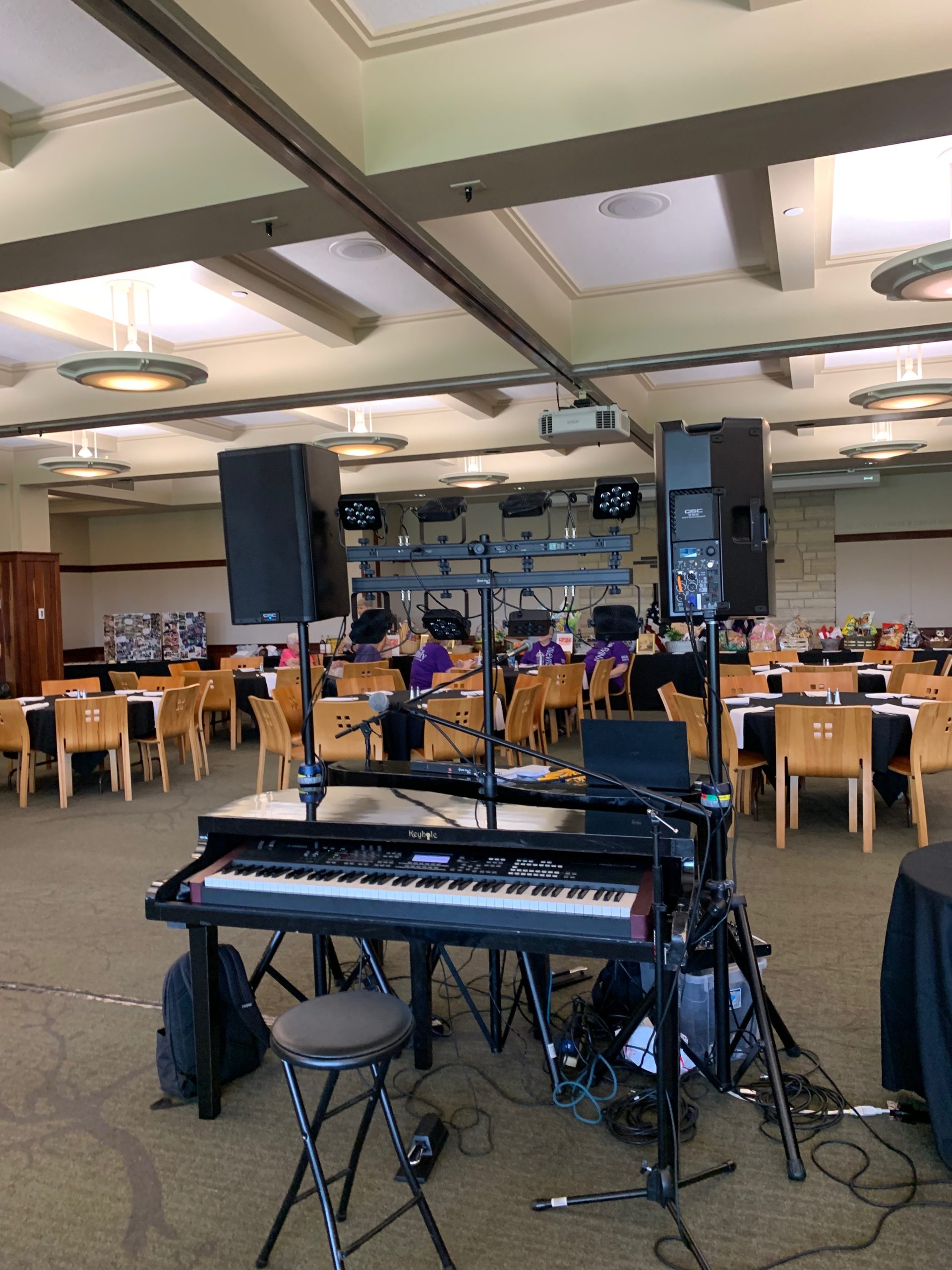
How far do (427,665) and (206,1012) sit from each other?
16.1 ft

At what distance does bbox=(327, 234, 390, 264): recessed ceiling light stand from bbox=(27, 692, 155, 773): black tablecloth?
3.73 metres

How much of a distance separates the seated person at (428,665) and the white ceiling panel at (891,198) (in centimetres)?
401

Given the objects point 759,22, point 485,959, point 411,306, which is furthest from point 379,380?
point 485,959

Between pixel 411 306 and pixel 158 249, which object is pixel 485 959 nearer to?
pixel 158 249

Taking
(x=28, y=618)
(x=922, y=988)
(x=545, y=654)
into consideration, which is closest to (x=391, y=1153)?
(x=922, y=988)

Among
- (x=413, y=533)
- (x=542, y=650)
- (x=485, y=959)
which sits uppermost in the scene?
(x=413, y=533)

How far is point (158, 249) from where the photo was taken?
428cm

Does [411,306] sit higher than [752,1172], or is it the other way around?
[411,306]

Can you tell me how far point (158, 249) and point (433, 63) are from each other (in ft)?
5.07

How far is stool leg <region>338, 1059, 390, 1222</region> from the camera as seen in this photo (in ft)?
6.32

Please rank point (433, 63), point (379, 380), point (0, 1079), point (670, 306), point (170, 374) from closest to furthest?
point (0, 1079) → point (433, 63) → point (170, 374) → point (670, 306) → point (379, 380)

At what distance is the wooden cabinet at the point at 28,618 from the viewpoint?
37.7ft

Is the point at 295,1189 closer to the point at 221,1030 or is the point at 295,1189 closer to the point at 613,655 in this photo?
the point at 221,1030

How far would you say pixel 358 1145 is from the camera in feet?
6.69
